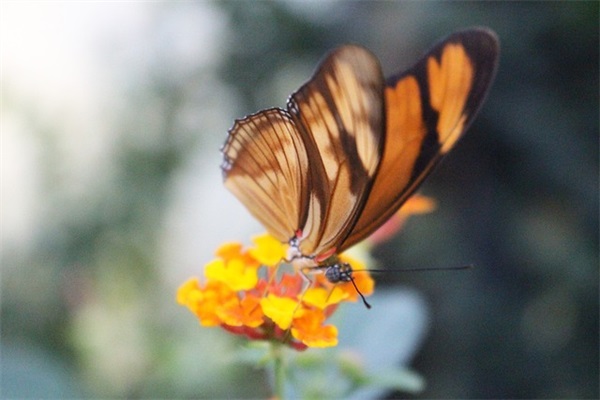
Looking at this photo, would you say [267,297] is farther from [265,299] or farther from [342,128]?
[342,128]

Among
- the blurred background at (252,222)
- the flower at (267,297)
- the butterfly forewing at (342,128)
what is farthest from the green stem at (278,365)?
the blurred background at (252,222)

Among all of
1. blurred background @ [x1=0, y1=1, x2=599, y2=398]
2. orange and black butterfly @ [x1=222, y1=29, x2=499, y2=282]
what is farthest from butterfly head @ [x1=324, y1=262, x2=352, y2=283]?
blurred background @ [x1=0, y1=1, x2=599, y2=398]

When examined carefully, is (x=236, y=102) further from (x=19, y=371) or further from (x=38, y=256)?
(x=19, y=371)

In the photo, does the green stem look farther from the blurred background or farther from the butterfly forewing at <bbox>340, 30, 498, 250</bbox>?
the blurred background

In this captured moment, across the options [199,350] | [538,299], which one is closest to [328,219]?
[199,350]

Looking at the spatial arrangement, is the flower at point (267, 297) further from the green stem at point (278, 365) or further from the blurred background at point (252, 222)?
the blurred background at point (252, 222)

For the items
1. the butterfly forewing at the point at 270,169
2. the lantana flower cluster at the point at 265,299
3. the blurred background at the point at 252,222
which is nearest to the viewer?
the lantana flower cluster at the point at 265,299
